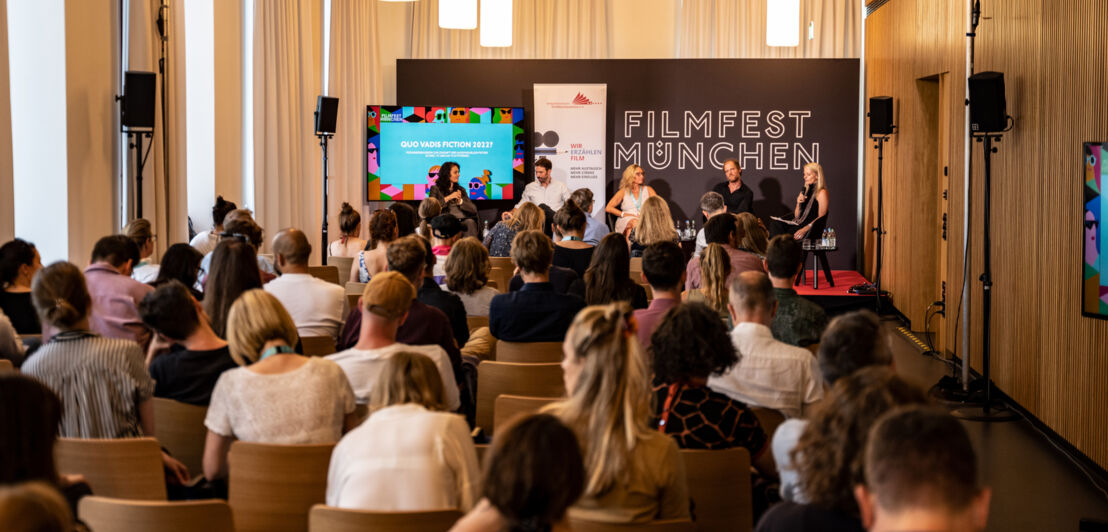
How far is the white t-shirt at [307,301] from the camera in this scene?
583 centimetres

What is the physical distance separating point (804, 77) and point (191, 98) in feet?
26.9

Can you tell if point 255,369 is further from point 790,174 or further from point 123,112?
point 790,174

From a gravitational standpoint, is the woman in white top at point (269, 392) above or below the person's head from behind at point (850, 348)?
below


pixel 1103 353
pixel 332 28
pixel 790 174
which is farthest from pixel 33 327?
pixel 790 174

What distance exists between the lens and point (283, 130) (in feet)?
40.4

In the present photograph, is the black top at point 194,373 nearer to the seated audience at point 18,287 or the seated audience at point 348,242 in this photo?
the seated audience at point 18,287

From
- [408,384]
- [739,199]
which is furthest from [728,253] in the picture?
[739,199]

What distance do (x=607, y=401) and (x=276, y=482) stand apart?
1.25 m

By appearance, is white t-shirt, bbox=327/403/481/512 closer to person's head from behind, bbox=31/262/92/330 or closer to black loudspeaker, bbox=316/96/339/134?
person's head from behind, bbox=31/262/92/330

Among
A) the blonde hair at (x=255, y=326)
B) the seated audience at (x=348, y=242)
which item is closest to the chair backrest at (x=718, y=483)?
the blonde hair at (x=255, y=326)

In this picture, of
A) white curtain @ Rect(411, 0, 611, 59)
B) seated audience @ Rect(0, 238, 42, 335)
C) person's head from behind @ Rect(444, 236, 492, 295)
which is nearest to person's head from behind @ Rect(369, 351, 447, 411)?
seated audience @ Rect(0, 238, 42, 335)

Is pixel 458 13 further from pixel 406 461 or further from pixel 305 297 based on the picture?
pixel 406 461

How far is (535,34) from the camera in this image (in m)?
15.9

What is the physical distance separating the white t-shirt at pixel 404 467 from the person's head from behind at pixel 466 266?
128 inches
